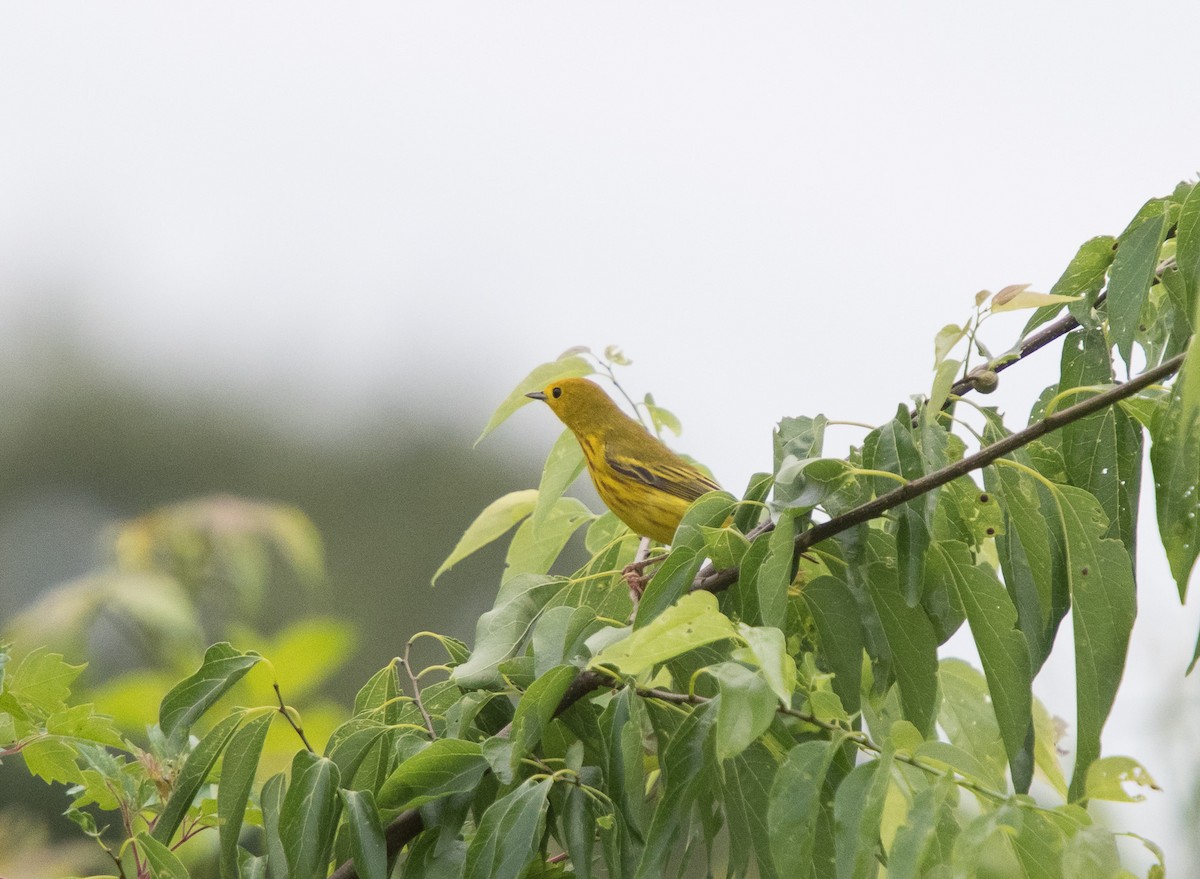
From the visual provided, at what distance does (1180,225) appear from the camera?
99 centimetres

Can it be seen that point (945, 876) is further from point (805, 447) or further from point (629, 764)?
point (805, 447)

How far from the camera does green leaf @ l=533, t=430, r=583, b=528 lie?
4.92 feet

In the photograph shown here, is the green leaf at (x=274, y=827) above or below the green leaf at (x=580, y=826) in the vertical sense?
below

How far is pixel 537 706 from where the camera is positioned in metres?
0.96

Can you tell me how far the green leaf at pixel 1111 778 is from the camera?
0.80 m

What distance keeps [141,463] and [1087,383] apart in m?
16.2

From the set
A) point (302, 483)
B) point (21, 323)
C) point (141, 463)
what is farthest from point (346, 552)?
point (21, 323)

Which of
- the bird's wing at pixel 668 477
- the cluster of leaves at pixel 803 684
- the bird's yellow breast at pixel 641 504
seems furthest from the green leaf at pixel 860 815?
the bird's wing at pixel 668 477

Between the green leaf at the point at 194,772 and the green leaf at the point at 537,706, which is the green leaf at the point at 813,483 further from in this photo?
the green leaf at the point at 194,772

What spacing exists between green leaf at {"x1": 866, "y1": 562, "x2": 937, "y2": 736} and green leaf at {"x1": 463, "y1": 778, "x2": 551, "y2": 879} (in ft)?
1.06

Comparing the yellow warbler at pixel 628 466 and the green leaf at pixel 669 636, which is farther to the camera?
the yellow warbler at pixel 628 466

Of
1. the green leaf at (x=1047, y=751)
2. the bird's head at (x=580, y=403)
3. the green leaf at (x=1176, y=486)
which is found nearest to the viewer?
the green leaf at (x=1176, y=486)

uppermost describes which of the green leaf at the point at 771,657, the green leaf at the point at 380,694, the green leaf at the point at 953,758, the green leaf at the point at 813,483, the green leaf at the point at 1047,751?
the green leaf at the point at 813,483

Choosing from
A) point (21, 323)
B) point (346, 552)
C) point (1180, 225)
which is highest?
point (1180, 225)
